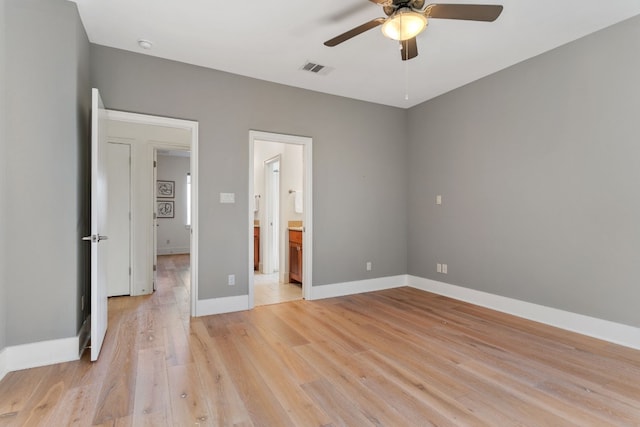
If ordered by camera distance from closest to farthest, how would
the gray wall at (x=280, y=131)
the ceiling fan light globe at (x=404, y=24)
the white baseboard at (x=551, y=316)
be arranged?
the ceiling fan light globe at (x=404, y=24) → the white baseboard at (x=551, y=316) → the gray wall at (x=280, y=131)

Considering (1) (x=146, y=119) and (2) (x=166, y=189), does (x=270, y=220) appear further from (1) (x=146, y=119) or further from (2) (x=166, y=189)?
(2) (x=166, y=189)

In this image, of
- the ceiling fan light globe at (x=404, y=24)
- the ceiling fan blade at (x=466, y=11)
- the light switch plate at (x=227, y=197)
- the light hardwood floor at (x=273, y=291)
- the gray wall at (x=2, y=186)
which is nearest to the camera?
the ceiling fan blade at (x=466, y=11)

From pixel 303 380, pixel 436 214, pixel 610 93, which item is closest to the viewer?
pixel 303 380

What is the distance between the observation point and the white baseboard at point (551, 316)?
2.77 meters

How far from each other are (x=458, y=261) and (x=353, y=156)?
6.76 feet

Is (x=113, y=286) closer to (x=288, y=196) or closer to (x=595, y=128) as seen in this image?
(x=288, y=196)

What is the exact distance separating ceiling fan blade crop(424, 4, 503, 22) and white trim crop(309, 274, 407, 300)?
3305 millimetres

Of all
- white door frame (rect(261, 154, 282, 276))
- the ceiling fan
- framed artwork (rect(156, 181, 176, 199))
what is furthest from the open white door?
framed artwork (rect(156, 181, 176, 199))

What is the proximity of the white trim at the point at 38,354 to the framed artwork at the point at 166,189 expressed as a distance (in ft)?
23.9

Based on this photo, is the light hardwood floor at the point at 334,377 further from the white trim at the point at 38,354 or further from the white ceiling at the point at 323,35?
the white ceiling at the point at 323,35

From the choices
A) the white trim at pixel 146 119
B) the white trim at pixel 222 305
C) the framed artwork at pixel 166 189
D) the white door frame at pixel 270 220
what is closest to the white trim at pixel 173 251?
the framed artwork at pixel 166 189

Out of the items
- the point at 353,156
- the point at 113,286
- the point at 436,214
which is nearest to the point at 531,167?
the point at 436,214

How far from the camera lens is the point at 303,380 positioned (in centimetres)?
221

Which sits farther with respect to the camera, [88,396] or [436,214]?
[436,214]
